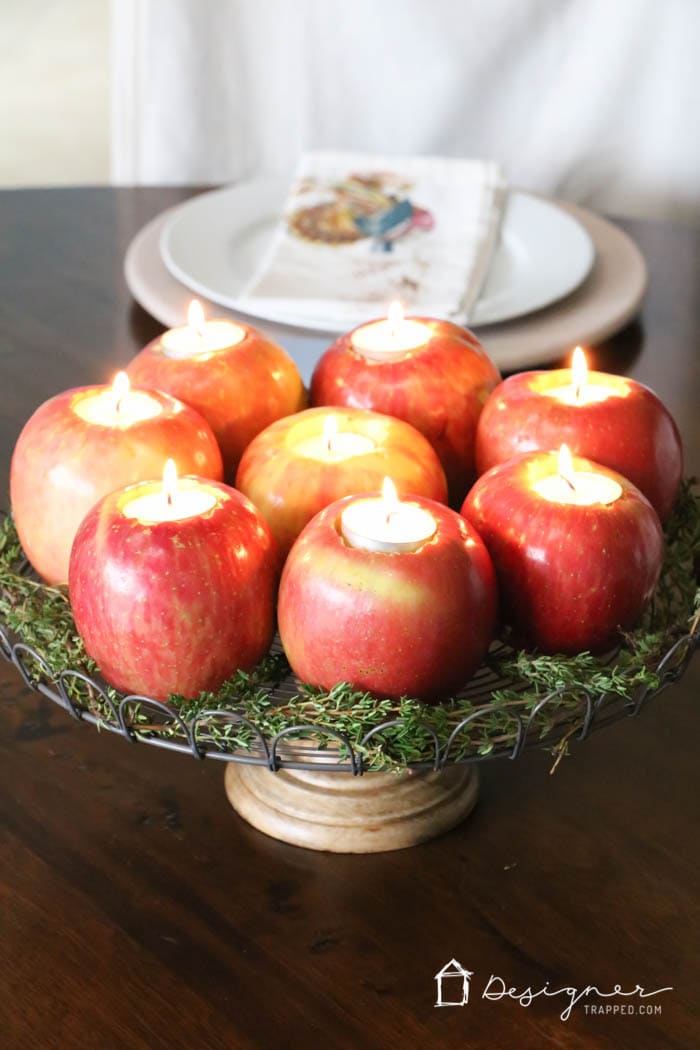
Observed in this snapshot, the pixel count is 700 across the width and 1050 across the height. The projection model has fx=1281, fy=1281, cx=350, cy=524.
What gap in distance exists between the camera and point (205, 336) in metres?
0.67

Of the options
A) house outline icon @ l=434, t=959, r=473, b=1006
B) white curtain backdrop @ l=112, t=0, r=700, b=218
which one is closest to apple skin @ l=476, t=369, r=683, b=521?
house outline icon @ l=434, t=959, r=473, b=1006

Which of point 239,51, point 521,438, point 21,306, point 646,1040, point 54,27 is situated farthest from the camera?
point 54,27

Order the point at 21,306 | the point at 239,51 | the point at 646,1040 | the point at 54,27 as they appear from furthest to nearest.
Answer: the point at 54,27 < the point at 239,51 < the point at 21,306 < the point at 646,1040

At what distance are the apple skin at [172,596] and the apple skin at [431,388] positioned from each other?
14 cm

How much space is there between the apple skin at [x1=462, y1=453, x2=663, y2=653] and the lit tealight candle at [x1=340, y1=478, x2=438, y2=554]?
0.04m

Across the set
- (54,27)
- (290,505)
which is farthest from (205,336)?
(54,27)

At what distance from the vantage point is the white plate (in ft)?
3.32

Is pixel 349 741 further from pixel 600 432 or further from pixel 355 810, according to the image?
pixel 600 432

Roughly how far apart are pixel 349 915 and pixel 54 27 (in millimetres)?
3545

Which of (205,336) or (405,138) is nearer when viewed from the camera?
(205,336)

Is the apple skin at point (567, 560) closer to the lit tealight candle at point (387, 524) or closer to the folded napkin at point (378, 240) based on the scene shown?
the lit tealight candle at point (387, 524)

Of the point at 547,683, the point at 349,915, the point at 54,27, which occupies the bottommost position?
the point at 54,27

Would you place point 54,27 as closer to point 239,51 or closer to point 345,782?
point 239,51

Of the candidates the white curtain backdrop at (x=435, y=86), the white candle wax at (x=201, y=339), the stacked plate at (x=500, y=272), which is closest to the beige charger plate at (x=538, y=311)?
the stacked plate at (x=500, y=272)
